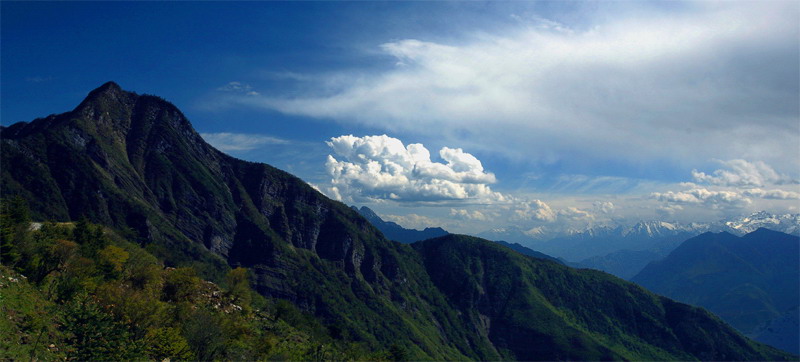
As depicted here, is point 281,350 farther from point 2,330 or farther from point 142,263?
point 2,330

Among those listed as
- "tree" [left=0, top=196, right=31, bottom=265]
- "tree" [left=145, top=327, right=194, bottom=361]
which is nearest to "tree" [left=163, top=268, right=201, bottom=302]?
"tree" [left=145, top=327, right=194, bottom=361]

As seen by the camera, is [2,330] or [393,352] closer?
[2,330]

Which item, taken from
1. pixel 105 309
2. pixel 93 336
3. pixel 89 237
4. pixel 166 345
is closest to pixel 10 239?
pixel 105 309

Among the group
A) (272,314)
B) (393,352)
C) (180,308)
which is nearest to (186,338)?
(180,308)

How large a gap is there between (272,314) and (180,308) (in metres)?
65.1

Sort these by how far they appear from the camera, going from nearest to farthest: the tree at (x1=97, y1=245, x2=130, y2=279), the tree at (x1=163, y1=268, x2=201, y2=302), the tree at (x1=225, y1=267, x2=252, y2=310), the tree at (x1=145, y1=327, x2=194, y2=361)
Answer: the tree at (x1=145, y1=327, x2=194, y2=361) → the tree at (x1=97, y1=245, x2=130, y2=279) → the tree at (x1=163, y1=268, x2=201, y2=302) → the tree at (x1=225, y1=267, x2=252, y2=310)

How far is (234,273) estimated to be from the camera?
377ft

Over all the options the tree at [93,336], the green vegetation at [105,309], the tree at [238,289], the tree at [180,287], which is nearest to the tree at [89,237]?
the green vegetation at [105,309]

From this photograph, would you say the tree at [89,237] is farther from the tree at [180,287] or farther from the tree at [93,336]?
the tree at [93,336]

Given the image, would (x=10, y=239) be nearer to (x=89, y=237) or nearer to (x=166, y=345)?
(x=166, y=345)

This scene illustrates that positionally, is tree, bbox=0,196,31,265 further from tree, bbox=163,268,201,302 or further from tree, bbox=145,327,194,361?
tree, bbox=145,327,194,361

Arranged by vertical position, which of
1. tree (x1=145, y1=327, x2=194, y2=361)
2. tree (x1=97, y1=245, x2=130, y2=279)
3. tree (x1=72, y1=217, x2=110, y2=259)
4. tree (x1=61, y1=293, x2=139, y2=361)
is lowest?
tree (x1=145, y1=327, x2=194, y2=361)

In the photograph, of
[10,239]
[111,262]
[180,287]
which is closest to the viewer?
[10,239]

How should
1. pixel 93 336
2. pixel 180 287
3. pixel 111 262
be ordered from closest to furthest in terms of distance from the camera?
pixel 93 336
pixel 111 262
pixel 180 287
